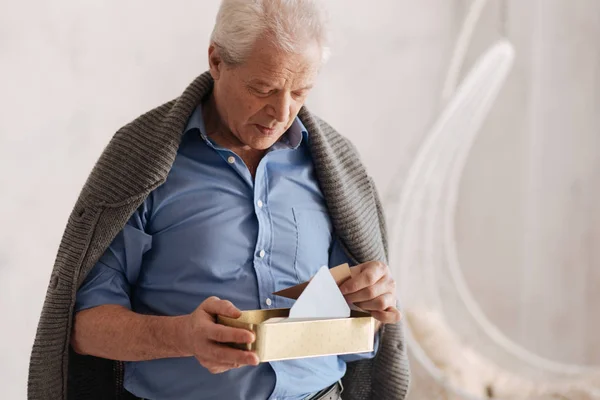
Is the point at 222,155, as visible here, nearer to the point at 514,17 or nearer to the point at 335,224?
the point at 335,224

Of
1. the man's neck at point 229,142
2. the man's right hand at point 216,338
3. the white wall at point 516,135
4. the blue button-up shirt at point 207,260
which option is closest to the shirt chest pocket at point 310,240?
the blue button-up shirt at point 207,260

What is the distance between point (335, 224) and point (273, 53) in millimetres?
402

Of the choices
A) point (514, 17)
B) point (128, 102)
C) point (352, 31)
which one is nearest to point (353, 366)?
point (128, 102)

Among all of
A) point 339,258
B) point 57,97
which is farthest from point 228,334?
point 57,97

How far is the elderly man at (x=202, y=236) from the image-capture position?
1.43 m

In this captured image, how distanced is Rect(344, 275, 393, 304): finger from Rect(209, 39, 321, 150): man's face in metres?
0.33

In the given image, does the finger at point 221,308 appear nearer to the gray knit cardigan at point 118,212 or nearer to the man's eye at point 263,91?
the gray knit cardigan at point 118,212

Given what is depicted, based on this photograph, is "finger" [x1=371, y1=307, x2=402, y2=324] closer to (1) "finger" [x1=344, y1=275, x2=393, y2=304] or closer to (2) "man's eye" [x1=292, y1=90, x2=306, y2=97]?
(1) "finger" [x1=344, y1=275, x2=393, y2=304]

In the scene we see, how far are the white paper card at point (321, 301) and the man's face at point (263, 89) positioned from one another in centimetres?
33

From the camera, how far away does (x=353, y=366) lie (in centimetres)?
181

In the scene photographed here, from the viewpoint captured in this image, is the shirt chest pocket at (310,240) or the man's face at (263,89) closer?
the man's face at (263,89)

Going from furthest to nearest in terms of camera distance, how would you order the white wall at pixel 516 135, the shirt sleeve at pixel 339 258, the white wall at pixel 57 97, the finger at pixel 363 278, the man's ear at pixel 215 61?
the white wall at pixel 516 135 → the white wall at pixel 57 97 → the shirt sleeve at pixel 339 258 → the man's ear at pixel 215 61 → the finger at pixel 363 278

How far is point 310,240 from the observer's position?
158 centimetres

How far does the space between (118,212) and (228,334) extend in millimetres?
392
